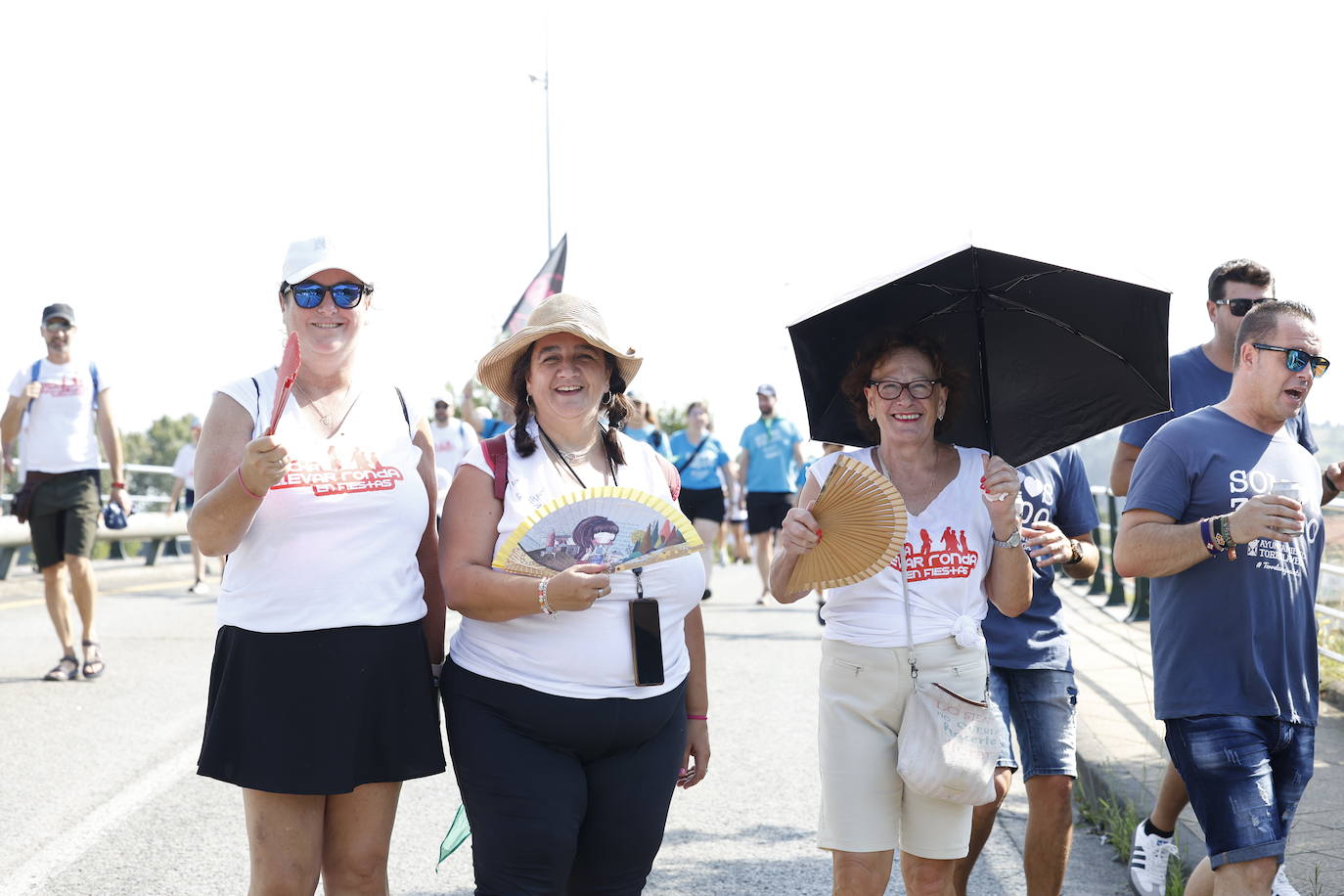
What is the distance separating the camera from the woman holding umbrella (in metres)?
3.57

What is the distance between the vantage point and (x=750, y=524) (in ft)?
45.5

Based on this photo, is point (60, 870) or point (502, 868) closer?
point (502, 868)

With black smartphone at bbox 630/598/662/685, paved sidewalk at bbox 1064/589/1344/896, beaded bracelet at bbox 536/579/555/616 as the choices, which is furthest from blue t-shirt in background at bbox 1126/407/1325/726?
beaded bracelet at bbox 536/579/555/616

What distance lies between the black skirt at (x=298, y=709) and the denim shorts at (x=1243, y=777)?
7.20ft

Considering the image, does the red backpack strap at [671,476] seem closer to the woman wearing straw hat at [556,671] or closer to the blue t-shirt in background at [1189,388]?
the woman wearing straw hat at [556,671]

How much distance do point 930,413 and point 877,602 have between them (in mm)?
565

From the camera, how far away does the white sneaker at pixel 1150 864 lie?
14.8 ft

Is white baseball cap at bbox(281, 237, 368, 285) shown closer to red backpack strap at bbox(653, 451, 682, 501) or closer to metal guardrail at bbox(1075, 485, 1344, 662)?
red backpack strap at bbox(653, 451, 682, 501)

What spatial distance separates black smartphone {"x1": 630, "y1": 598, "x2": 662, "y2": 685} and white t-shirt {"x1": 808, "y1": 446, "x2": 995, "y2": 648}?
2.16 feet

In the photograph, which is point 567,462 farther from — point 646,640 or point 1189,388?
point 1189,388

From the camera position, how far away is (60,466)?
8359mm

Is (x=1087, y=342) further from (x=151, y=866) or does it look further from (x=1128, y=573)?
(x=151, y=866)

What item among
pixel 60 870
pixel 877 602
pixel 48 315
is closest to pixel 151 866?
pixel 60 870

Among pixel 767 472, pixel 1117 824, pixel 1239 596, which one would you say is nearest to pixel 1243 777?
pixel 1239 596
